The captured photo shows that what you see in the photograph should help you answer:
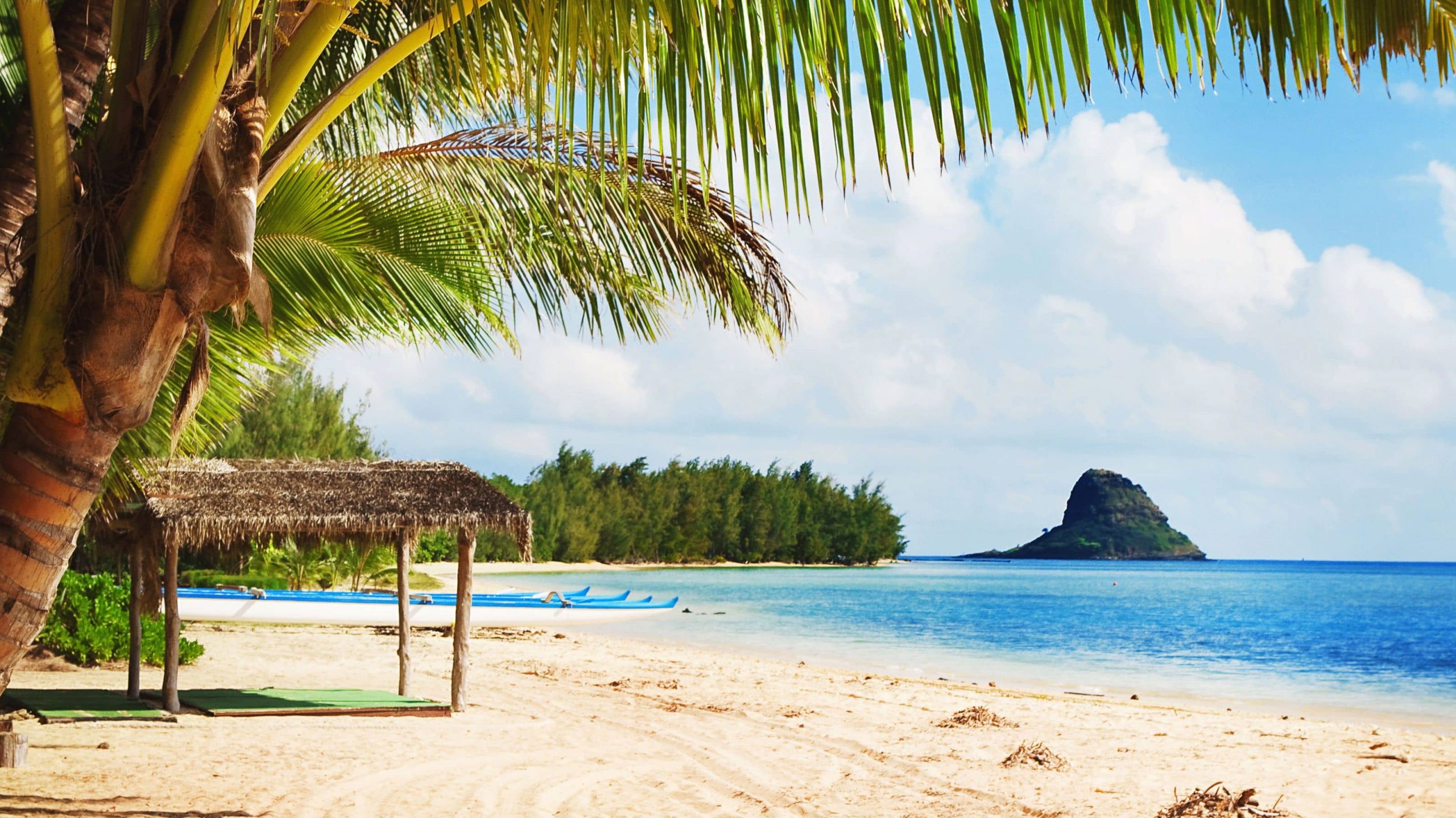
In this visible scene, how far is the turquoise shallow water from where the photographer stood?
1688cm

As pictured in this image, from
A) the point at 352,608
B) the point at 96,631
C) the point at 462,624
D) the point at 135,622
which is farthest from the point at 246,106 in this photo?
the point at 352,608

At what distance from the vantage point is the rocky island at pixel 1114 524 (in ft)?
392

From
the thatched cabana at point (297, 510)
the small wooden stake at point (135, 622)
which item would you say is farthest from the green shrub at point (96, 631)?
the thatched cabana at point (297, 510)

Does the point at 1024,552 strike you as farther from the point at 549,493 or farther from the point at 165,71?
the point at 165,71

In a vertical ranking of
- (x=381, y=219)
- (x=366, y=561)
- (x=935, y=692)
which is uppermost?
(x=381, y=219)

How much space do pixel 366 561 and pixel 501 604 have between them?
18.1ft

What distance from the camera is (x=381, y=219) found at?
5160 millimetres

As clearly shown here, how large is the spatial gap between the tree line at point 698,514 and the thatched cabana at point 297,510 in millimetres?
40851

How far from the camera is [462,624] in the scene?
27.7 feet

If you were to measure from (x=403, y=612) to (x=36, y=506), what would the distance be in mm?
6832

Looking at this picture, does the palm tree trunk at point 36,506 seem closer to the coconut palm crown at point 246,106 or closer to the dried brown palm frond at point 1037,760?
the coconut palm crown at point 246,106

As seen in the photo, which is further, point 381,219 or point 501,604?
point 501,604

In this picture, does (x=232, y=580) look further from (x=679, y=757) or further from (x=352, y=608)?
(x=679, y=757)

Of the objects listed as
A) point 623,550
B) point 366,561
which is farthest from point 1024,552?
point 366,561
